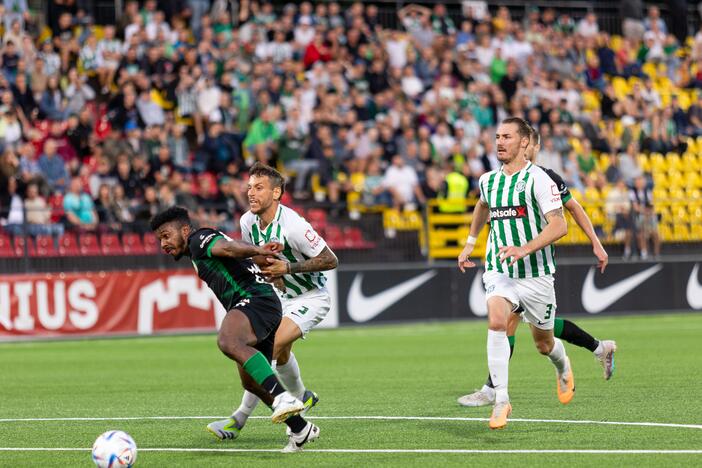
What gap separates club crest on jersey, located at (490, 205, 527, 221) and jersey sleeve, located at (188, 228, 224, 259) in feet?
8.18

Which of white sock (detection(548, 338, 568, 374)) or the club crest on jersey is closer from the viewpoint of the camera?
the club crest on jersey

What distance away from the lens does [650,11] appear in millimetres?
32062

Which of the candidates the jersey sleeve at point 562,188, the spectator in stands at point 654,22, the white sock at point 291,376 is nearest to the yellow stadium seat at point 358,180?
the spectator in stands at point 654,22

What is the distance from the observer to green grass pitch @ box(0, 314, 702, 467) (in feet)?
26.2

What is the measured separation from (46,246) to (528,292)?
38.5 feet

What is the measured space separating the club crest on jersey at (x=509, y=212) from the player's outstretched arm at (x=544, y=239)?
226 mm

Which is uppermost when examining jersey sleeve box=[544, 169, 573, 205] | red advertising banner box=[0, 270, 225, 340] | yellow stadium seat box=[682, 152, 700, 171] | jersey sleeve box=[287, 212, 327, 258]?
jersey sleeve box=[544, 169, 573, 205]

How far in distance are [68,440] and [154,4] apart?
16.9 meters

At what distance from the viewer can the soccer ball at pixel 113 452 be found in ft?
23.6

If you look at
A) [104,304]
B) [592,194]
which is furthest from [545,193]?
[592,194]

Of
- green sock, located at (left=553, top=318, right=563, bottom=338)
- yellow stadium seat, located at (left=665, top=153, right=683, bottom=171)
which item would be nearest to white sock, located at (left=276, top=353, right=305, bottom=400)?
green sock, located at (left=553, top=318, right=563, bottom=338)

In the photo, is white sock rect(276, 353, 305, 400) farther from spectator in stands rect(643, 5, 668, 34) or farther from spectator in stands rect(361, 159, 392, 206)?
spectator in stands rect(643, 5, 668, 34)

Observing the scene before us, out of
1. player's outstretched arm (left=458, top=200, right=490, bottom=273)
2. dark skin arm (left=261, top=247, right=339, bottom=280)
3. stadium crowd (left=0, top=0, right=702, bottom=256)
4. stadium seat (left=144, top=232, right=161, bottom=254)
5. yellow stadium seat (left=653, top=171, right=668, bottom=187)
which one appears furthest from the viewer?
yellow stadium seat (left=653, top=171, right=668, bottom=187)

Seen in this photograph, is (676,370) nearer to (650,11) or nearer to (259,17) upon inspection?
(259,17)
